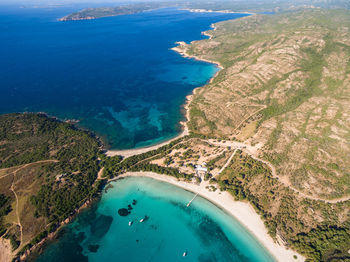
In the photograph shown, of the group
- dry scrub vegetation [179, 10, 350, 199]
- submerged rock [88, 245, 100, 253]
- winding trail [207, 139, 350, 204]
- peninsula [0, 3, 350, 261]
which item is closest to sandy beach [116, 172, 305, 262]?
peninsula [0, 3, 350, 261]

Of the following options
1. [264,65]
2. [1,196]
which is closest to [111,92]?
[1,196]

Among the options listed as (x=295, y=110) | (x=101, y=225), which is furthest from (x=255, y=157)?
(x=101, y=225)

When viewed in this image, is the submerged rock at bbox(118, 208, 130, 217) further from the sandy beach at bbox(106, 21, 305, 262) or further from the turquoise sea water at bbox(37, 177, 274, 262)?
the sandy beach at bbox(106, 21, 305, 262)

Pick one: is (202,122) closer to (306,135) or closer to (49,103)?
(306,135)

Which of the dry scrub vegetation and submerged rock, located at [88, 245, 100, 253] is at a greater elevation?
the dry scrub vegetation

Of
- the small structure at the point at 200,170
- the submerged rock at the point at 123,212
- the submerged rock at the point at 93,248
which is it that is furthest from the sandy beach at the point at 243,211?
the submerged rock at the point at 93,248

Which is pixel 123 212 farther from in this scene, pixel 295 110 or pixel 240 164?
pixel 295 110

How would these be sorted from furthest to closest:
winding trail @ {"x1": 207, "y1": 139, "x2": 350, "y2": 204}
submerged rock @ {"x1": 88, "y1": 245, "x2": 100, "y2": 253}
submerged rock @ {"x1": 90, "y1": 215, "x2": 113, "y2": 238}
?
1. winding trail @ {"x1": 207, "y1": 139, "x2": 350, "y2": 204}
2. submerged rock @ {"x1": 90, "y1": 215, "x2": 113, "y2": 238}
3. submerged rock @ {"x1": 88, "y1": 245, "x2": 100, "y2": 253}
